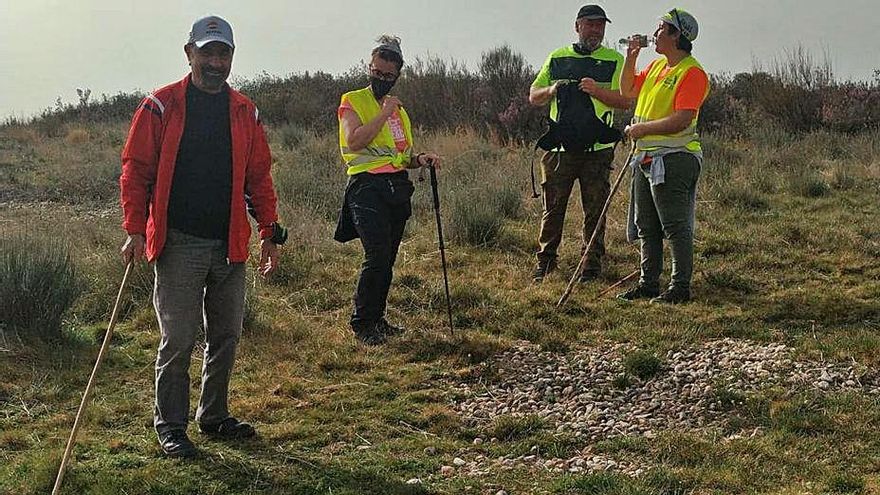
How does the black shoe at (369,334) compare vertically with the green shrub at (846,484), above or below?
above

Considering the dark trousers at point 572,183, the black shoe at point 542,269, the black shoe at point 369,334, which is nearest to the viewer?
the black shoe at point 369,334

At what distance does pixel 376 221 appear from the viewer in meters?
5.44

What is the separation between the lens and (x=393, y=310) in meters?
6.44

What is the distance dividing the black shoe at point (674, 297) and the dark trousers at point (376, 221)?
2.01 meters

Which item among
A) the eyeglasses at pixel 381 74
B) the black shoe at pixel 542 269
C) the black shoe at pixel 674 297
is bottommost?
the black shoe at pixel 674 297

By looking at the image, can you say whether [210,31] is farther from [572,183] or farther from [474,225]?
[474,225]

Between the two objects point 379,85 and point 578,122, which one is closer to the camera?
point 379,85

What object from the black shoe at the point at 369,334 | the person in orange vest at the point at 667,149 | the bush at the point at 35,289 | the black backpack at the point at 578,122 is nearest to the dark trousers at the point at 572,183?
the black backpack at the point at 578,122

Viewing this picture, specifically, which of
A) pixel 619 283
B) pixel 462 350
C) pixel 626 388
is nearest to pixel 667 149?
pixel 619 283

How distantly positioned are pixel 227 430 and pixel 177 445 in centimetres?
33

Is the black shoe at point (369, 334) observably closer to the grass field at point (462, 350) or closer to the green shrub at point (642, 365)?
the grass field at point (462, 350)

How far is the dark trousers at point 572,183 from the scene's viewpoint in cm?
666

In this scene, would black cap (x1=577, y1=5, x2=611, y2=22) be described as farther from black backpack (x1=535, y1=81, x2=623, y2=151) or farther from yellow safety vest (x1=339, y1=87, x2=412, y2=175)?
yellow safety vest (x1=339, y1=87, x2=412, y2=175)

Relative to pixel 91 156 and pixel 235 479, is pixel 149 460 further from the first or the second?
pixel 91 156
